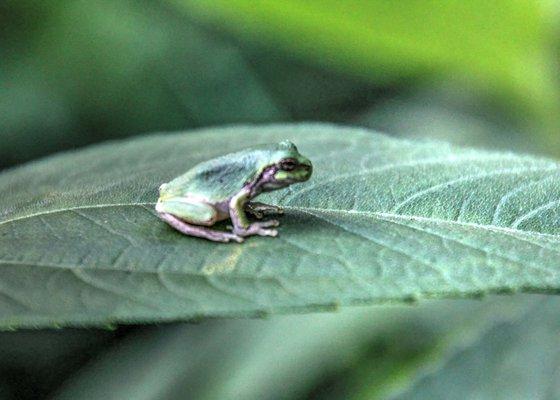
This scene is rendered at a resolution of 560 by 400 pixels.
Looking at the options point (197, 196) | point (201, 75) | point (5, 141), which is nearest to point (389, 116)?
point (201, 75)

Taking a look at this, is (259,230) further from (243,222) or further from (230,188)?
(230,188)

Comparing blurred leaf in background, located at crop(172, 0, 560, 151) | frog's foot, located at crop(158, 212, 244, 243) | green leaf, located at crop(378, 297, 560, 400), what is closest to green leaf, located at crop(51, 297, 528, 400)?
green leaf, located at crop(378, 297, 560, 400)

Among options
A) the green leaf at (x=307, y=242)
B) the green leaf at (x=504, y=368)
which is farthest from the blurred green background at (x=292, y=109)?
the green leaf at (x=307, y=242)

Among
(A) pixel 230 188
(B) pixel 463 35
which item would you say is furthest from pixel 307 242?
(B) pixel 463 35

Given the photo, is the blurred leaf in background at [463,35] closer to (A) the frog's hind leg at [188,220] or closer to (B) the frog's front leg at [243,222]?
(B) the frog's front leg at [243,222]

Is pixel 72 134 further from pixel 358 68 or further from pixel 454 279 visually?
pixel 454 279
